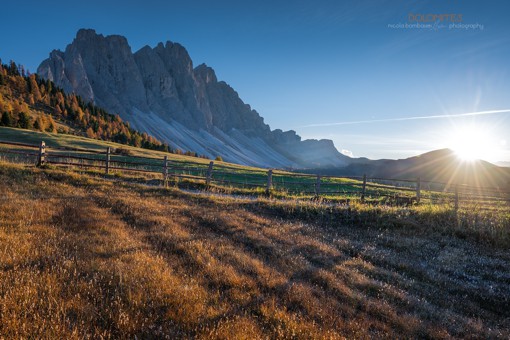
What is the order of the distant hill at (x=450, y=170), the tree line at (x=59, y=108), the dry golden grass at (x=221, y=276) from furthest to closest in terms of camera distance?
the distant hill at (x=450, y=170) < the tree line at (x=59, y=108) < the dry golden grass at (x=221, y=276)

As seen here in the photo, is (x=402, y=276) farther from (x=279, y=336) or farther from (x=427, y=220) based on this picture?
(x=427, y=220)

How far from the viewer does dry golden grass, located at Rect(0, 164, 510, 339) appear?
405cm

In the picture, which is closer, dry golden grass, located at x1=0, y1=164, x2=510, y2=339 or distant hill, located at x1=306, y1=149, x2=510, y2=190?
dry golden grass, located at x1=0, y1=164, x2=510, y2=339

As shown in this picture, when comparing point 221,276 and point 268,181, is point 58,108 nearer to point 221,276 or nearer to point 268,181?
point 268,181

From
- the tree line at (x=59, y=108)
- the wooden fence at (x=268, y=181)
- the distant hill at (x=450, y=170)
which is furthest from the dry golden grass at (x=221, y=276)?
the distant hill at (x=450, y=170)

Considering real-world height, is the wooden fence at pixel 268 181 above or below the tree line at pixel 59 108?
below

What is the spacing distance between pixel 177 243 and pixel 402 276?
6227 mm

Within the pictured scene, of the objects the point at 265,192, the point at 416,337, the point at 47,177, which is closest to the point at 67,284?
the point at 416,337

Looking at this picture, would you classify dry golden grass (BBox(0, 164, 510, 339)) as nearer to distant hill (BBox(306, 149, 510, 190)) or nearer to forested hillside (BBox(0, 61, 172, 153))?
forested hillside (BBox(0, 61, 172, 153))

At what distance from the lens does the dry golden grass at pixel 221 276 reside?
4047 millimetres

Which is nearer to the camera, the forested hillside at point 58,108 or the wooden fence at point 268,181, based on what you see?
the wooden fence at point 268,181

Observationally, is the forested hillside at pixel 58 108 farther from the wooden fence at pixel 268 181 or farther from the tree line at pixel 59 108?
the wooden fence at pixel 268 181

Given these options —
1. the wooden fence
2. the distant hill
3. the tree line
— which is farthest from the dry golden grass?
the distant hill

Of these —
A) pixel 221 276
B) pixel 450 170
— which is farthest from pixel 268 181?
pixel 450 170
